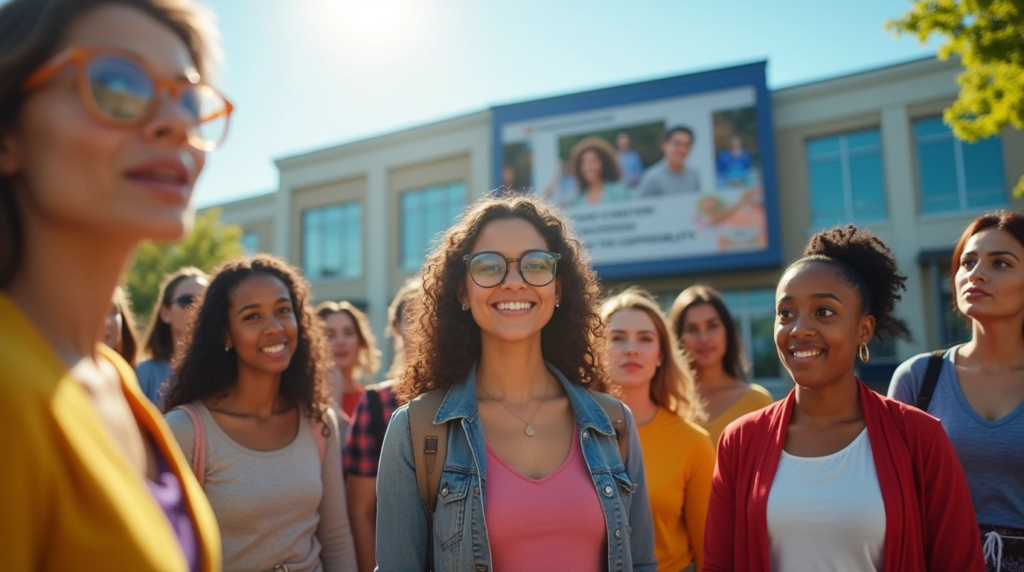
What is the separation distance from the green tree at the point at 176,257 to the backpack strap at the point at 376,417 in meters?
17.2

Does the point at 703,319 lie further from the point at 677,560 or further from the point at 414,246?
the point at 414,246

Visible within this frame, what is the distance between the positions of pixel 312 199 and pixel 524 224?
2365 cm

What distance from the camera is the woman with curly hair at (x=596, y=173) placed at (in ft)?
60.2

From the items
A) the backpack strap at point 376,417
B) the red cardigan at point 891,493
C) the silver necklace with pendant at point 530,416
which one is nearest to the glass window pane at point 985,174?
the red cardigan at point 891,493

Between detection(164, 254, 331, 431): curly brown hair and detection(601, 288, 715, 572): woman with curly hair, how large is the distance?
1513 millimetres

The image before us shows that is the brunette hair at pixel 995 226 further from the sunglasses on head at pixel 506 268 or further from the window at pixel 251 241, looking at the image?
the window at pixel 251 241

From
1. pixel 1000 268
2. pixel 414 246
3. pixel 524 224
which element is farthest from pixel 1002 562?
pixel 414 246

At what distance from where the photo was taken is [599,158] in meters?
18.5

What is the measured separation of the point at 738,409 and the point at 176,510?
156 inches

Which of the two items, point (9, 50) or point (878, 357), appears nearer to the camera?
point (9, 50)

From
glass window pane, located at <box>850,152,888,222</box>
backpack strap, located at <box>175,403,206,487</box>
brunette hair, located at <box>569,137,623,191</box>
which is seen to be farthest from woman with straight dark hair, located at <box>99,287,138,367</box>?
glass window pane, located at <box>850,152,888,222</box>

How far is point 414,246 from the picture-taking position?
22594 mm

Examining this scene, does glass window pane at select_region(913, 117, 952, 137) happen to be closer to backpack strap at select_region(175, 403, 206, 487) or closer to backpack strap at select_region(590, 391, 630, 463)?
backpack strap at select_region(590, 391, 630, 463)

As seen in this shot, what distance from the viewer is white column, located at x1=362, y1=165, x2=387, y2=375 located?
891 inches
